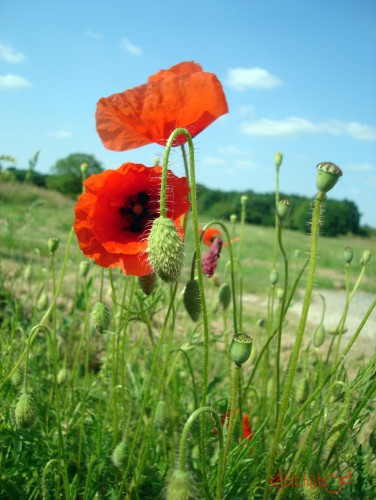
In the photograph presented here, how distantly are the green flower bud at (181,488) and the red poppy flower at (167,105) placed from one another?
733mm

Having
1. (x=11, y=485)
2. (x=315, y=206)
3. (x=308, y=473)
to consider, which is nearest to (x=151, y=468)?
(x=11, y=485)

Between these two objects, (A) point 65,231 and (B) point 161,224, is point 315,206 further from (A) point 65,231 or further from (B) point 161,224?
(A) point 65,231

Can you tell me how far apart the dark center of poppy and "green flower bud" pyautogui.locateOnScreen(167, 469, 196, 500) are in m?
0.73

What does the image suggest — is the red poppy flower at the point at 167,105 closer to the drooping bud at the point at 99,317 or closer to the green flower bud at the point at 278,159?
the drooping bud at the point at 99,317

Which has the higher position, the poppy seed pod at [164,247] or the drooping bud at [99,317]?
the poppy seed pod at [164,247]

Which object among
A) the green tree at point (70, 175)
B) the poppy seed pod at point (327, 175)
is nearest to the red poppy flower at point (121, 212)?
the poppy seed pod at point (327, 175)

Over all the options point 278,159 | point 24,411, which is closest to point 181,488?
point 24,411

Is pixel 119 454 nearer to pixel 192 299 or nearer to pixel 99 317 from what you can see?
pixel 99 317

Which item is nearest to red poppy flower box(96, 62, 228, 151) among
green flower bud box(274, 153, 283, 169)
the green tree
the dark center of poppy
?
the dark center of poppy

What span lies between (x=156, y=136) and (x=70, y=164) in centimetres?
4131

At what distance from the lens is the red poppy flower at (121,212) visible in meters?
1.23

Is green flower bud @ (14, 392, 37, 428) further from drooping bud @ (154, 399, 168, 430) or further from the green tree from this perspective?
the green tree

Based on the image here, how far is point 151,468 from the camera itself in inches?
61.2

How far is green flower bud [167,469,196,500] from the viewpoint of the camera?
896mm
